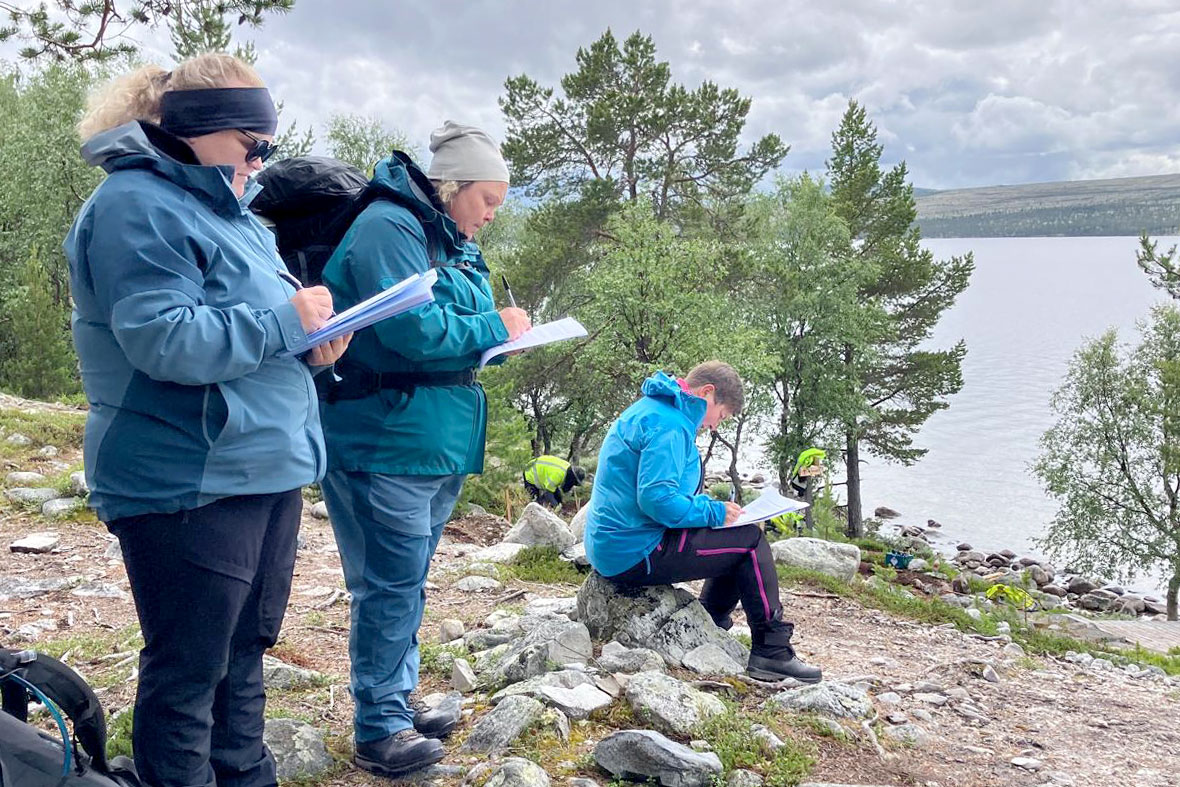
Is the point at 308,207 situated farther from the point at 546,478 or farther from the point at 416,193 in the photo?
the point at 546,478

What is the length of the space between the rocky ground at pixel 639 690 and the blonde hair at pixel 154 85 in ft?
7.13

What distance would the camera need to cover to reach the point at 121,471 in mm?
2170

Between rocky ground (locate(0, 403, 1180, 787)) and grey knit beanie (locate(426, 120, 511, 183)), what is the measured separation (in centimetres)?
207

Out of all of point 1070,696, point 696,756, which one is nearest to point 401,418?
point 696,756

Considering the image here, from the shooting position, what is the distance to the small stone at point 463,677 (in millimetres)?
4227

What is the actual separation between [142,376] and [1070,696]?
18.8 ft

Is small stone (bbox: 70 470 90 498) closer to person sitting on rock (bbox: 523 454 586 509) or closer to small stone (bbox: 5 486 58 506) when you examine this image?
small stone (bbox: 5 486 58 506)

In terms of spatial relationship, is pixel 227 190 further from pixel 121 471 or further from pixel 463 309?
pixel 463 309

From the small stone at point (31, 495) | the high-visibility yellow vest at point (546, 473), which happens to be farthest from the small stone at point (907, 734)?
the high-visibility yellow vest at point (546, 473)

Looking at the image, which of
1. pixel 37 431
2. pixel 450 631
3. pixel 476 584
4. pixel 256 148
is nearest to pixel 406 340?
pixel 256 148

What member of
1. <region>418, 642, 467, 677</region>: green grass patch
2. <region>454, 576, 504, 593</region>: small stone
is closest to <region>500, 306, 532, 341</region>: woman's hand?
<region>418, 642, 467, 677</region>: green grass patch

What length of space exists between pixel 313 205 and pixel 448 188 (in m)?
0.50

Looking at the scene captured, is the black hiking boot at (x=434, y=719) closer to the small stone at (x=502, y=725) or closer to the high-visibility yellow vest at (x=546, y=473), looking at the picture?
the small stone at (x=502, y=725)

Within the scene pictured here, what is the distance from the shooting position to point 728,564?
4664 mm
